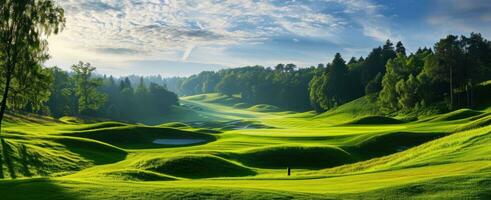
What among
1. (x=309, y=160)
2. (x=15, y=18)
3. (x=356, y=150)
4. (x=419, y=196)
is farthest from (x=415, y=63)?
(x=419, y=196)

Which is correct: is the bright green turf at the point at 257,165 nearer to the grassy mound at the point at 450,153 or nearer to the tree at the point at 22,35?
the grassy mound at the point at 450,153

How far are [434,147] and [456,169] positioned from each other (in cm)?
1179

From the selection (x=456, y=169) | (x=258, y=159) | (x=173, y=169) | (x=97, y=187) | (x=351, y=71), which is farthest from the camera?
(x=351, y=71)

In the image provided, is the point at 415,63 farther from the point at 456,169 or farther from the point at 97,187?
the point at 97,187

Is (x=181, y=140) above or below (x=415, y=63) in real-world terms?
below

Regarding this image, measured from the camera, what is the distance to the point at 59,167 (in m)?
44.6

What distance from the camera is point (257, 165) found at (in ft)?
164

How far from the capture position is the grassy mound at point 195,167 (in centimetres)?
4256

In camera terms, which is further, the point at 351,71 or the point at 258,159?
the point at 351,71

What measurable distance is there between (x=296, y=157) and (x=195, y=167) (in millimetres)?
12998

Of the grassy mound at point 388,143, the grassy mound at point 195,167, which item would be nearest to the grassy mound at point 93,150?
the grassy mound at point 195,167

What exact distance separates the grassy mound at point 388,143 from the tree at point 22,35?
1408 inches

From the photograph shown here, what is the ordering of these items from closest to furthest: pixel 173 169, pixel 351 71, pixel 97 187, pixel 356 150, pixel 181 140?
pixel 97 187, pixel 173 169, pixel 356 150, pixel 181 140, pixel 351 71

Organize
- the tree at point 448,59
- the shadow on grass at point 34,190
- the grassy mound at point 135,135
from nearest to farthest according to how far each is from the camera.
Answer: the shadow on grass at point 34,190 < the grassy mound at point 135,135 < the tree at point 448,59
